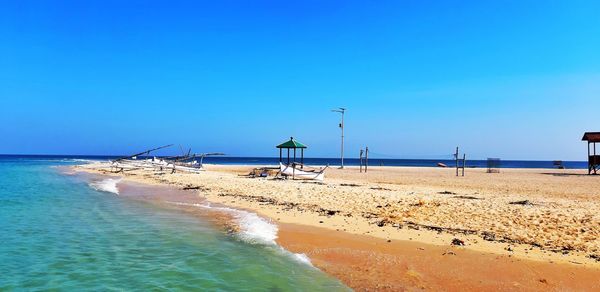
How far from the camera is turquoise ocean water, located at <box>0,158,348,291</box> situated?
637cm

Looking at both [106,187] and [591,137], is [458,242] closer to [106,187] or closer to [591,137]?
[106,187]

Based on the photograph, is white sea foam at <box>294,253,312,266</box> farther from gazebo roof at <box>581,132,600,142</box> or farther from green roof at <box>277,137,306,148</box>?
gazebo roof at <box>581,132,600,142</box>

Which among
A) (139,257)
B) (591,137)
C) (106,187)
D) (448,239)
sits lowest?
(139,257)

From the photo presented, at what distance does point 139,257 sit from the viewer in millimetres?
7812

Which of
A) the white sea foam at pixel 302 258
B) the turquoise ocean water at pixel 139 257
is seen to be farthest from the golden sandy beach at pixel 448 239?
the turquoise ocean water at pixel 139 257

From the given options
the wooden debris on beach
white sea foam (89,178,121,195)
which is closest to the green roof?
white sea foam (89,178,121,195)

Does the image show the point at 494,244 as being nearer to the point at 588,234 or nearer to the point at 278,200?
the point at 588,234

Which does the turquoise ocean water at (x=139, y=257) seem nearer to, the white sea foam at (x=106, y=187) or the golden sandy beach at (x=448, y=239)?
the golden sandy beach at (x=448, y=239)

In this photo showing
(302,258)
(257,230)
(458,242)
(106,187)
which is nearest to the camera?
(302,258)

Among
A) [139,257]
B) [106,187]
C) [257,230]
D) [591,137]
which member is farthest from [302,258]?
[591,137]

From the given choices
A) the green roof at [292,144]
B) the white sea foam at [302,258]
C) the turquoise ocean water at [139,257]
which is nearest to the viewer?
the turquoise ocean water at [139,257]

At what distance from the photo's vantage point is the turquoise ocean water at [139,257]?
637cm

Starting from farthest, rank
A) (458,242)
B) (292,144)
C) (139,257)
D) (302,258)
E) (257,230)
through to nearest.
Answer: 1. (292,144)
2. (257,230)
3. (458,242)
4. (302,258)
5. (139,257)

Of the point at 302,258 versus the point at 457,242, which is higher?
the point at 457,242
